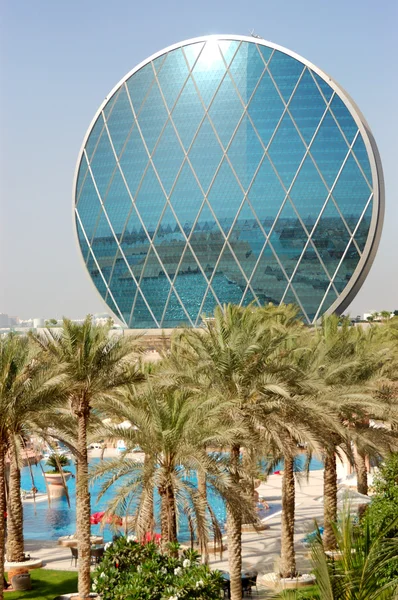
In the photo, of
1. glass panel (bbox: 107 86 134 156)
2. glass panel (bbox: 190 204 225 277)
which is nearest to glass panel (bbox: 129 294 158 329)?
glass panel (bbox: 190 204 225 277)

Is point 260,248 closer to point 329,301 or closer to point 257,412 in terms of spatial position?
point 329,301

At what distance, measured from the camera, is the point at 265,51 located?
240 feet

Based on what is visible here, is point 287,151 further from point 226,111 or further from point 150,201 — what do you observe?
point 150,201

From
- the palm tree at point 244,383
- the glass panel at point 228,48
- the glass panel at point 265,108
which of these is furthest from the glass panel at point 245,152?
the palm tree at point 244,383

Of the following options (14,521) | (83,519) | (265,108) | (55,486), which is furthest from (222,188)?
(83,519)

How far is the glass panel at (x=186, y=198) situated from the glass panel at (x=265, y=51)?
31.8 ft

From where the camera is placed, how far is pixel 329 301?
70625 mm

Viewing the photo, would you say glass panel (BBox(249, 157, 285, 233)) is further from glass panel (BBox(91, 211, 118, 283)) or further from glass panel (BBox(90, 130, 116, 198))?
glass panel (BBox(90, 130, 116, 198))

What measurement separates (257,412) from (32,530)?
14.1m

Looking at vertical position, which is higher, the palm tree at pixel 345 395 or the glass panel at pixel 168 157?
the glass panel at pixel 168 157

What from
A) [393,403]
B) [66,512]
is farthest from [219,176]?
[393,403]

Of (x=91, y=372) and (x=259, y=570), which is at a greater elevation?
(x=91, y=372)

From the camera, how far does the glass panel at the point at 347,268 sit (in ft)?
229

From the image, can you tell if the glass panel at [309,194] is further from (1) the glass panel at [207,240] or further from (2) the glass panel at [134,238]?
(2) the glass panel at [134,238]
